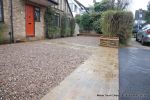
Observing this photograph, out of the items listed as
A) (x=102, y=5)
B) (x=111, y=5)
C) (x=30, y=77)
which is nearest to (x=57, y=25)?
(x=111, y=5)

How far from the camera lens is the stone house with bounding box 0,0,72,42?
10.6 m

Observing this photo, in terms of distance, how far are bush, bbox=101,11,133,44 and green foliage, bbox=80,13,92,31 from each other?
42.8 feet

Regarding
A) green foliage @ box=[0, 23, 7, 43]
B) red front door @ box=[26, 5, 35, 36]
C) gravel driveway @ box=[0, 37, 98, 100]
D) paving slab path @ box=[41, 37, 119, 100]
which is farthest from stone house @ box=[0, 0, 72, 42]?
paving slab path @ box=[41, 37, 119, 100]

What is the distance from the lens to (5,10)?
10.4 metres

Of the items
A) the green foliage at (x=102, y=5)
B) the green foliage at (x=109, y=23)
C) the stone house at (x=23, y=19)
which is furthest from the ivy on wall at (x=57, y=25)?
the green foliage at (x=102, y=5)

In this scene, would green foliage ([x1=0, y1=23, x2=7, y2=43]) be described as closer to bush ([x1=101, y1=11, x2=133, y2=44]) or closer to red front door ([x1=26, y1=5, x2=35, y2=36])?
red front door ([x1=26, y1=5, x2=35, y2=36])

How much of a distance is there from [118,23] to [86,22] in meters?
13.7

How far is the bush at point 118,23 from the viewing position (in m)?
11.1

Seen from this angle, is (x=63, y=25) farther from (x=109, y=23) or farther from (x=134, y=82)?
(x=134, y=82)

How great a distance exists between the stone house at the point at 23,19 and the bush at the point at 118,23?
4.62 m

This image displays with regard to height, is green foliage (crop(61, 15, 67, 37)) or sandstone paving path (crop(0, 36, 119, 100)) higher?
green foliage (crop(61, 15, 67, 37))

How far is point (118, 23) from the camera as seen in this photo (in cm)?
1117

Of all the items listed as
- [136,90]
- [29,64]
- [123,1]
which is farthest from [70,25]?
[136,90]

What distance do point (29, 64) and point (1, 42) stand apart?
17.1 ft
